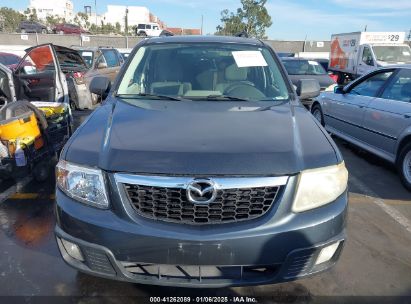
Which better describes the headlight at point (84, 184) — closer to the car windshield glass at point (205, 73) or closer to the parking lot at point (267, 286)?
the parking lot at point (267, 286)

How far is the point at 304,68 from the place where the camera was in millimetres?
12078

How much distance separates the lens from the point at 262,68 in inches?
144

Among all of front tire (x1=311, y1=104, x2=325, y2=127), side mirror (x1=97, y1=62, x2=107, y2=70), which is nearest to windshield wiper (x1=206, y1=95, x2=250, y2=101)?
front tire (x1=311, y1=104, x2=325, y2=127)

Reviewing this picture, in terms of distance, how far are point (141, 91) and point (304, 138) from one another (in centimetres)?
165

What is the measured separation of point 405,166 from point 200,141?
366 cm

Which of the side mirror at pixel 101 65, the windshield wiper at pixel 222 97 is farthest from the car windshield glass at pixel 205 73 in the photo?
the side mirror at pixel 101 65

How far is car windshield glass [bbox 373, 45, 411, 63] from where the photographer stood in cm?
1577

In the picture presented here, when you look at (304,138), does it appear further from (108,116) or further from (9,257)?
(9,257)

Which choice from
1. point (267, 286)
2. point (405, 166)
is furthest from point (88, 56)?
point (267, 286)

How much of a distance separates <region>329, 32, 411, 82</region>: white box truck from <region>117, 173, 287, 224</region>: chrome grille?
15461 millimetres

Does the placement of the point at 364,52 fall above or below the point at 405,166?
above

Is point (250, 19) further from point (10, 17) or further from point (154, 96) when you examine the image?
point (10, 17)

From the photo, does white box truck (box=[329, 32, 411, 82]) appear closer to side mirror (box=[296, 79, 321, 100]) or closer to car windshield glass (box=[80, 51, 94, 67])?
car windshield glass (box=[80, 51, 94, 67])

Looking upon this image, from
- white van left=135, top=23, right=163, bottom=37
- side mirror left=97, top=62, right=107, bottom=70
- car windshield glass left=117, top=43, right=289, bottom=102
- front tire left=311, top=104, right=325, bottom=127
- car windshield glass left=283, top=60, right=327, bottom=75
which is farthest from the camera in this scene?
white van left=135, top=23, right=163, bottom=37
